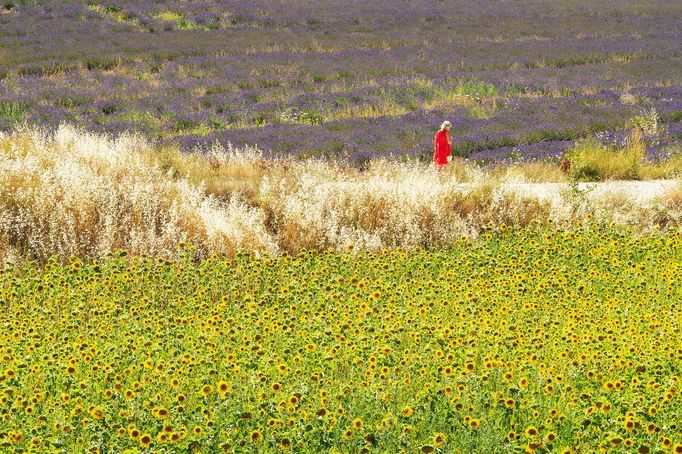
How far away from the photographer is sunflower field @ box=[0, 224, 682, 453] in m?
5.48

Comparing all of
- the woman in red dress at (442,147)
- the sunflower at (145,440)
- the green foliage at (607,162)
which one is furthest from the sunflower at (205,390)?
the green foliage at (607,162)

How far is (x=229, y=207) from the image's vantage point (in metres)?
10.9

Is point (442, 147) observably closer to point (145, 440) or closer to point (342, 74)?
point (145, 440)

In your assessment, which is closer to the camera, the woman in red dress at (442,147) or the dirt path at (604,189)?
the dirt path at (604,189)

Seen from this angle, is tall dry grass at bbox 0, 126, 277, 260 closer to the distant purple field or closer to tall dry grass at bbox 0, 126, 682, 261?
tall dry grass at bbox 0, 126, 682, 261

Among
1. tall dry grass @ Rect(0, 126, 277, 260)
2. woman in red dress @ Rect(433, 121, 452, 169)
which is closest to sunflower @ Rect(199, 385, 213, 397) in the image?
tall dry grass @ Rect(0, 126, 277, 260)

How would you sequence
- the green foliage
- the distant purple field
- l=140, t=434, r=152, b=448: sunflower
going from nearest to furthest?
1. l=140, t=434, r=152, b=448: sunflower
2. the green foliage
3. the distant purple field

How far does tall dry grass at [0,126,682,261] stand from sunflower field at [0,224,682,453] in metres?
1.24

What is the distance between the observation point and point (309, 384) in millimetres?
6195

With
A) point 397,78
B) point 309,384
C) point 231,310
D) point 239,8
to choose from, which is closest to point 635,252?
point 231,310

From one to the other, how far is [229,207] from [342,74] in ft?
52.4

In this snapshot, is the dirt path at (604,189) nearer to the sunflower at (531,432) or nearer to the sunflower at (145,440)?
the sunflower at (531,432)

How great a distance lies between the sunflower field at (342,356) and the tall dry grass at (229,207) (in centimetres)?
124

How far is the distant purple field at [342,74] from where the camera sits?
1919cm
